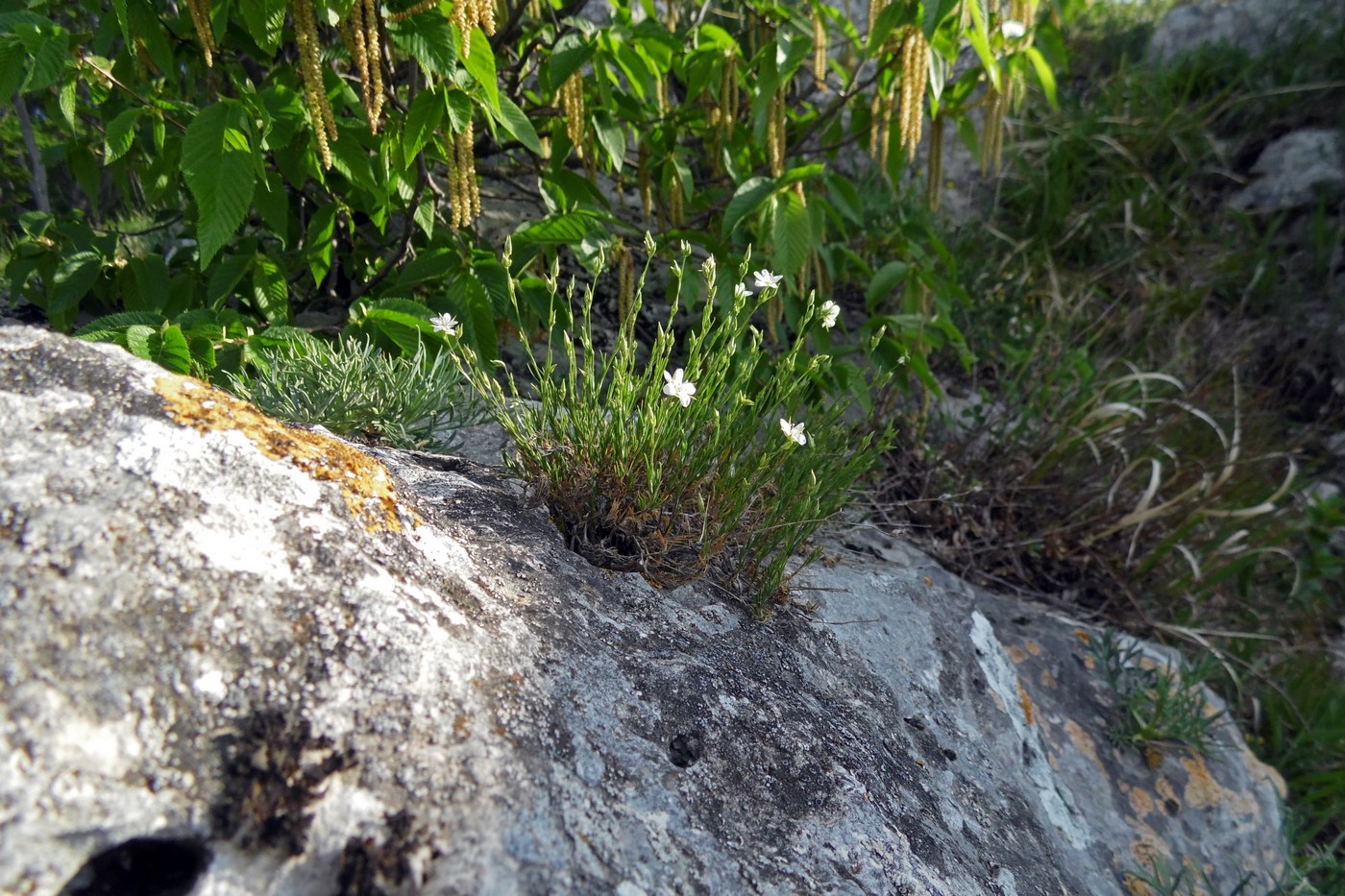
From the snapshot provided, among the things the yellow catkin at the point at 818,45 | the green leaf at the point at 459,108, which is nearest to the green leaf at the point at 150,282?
the green leaf at the point at 459,108

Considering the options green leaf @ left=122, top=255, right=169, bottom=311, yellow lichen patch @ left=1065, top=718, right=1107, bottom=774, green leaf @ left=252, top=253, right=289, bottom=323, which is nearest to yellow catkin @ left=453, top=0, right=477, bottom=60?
green leaf @ left=252, top=253, right=289, bottom=323

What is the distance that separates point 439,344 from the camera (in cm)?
233

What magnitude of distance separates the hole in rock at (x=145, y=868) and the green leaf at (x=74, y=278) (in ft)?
6.22

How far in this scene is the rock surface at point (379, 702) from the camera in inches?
38.6

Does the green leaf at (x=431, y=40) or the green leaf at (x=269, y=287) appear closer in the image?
the green leaf at (x=431, y=40)

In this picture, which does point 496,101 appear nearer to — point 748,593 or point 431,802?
point 748,593

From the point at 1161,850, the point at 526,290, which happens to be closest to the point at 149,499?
the point at 526,290

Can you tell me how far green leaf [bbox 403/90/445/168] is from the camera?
2.00 metres

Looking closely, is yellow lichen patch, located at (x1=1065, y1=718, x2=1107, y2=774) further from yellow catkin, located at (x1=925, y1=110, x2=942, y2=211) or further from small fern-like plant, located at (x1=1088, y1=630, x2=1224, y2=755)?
yellow catkin, located at (x1=925, y1=110, x2=942, y2=211)

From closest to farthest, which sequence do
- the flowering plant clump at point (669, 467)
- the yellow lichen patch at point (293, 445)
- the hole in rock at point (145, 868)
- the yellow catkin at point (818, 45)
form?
the hole in rock at point (145, 868)
the yellow lichen patch at point (293, 445)
the flowering plant clump at point (669, 467)
the yellow catkin at point (818, 45)

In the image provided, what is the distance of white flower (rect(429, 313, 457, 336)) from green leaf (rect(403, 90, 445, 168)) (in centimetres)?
37

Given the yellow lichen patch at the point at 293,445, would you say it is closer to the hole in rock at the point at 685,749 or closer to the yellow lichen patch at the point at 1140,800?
the hole in rock at the point at 685,749

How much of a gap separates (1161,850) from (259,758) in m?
2.35

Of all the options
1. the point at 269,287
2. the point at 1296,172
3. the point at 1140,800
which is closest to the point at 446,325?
the point at 269,287
